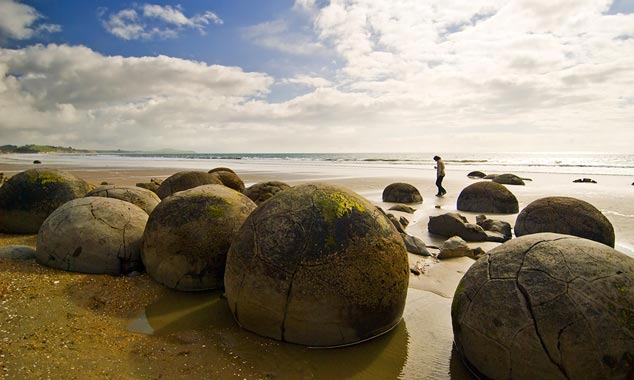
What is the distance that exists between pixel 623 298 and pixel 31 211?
400 inches

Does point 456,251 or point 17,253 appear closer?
point 17,253

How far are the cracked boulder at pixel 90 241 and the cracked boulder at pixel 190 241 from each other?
479mm

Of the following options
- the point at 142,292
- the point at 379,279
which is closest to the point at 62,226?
the point at 142,292

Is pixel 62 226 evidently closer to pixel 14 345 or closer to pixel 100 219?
pixel 100 219

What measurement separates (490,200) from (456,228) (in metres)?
4.82

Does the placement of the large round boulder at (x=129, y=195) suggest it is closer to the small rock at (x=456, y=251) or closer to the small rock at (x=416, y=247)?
the small rock at (x=416, y=247)

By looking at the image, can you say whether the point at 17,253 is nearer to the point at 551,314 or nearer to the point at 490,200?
the point at 551,314

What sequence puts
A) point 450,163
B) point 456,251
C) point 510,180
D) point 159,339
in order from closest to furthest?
point 159,339
point 456,251
point 510,180
point 450,163

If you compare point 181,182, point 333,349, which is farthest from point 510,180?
point 333,349

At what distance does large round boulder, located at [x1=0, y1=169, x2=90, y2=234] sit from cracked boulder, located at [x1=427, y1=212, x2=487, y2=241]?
29.0 ft

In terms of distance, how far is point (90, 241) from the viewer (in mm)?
5660

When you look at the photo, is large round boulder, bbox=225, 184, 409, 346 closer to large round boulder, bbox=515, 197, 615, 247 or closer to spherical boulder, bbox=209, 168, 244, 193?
large round boulder, bbox=515, 197, 615, 247

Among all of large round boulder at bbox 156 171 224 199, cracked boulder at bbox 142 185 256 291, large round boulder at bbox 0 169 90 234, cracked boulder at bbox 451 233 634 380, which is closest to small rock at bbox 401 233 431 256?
cracked boulder at bbox 142 185 256 291

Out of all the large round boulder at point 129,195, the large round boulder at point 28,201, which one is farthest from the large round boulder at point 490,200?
the large round boulder at point 28,201
